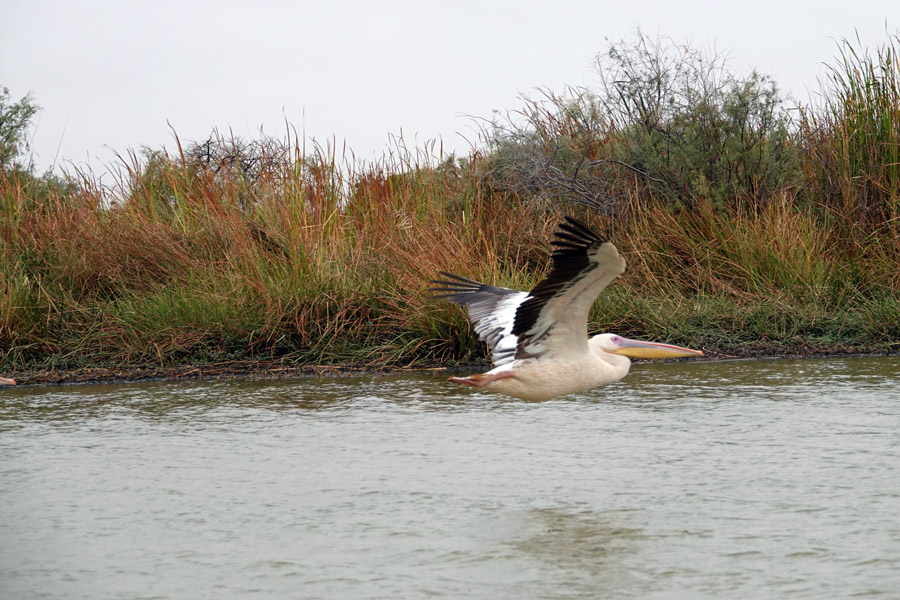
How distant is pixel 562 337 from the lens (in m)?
4.90

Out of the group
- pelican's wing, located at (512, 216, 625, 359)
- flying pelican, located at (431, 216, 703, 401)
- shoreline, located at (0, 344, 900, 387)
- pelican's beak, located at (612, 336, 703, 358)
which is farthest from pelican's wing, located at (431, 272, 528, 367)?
shoreline, located at (0, 344, 900, 387)

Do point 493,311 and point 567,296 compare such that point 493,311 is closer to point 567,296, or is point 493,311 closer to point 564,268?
point 567,296

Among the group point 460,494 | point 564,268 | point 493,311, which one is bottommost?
point 460,494

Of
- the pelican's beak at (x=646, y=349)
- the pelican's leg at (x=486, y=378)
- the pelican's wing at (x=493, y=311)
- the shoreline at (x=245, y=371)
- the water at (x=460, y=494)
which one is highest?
the pelican's wing at (x=493, y=311)

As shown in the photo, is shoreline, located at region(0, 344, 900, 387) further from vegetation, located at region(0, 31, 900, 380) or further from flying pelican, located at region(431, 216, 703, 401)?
flying pelican, located at region(431, 216, 703, 401)

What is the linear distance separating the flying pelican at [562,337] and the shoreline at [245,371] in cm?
204

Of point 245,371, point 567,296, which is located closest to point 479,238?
point 245,371

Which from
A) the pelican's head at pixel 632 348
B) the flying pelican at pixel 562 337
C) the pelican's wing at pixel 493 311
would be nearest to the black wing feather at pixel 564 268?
the flying pelican at pixel 562 337

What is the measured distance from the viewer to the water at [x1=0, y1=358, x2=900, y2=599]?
3268 millimetres

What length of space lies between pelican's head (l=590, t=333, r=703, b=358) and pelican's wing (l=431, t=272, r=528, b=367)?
0.44 m

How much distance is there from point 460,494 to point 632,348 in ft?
5.06

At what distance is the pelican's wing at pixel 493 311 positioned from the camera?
5348 millimetres

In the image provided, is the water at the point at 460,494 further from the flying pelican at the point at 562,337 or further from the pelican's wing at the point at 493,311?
the pelican's wing at the point at 493,311

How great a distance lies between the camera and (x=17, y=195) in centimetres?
959
